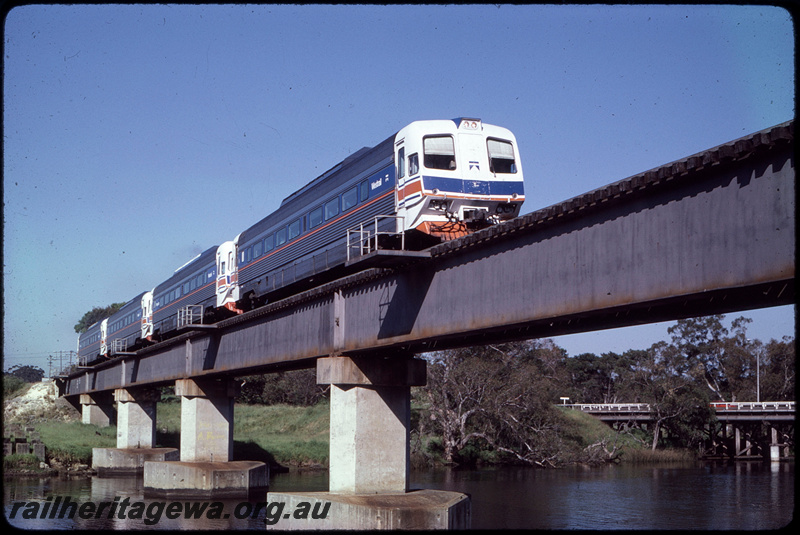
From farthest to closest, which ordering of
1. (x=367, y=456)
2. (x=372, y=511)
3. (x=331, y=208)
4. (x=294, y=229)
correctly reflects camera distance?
(x=294, y=229) → (x=331, y=208) → (x=367, y=456) → (x=372, y=511)

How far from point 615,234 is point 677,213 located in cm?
137

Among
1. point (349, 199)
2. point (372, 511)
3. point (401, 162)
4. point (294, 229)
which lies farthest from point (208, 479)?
point (401, 162)

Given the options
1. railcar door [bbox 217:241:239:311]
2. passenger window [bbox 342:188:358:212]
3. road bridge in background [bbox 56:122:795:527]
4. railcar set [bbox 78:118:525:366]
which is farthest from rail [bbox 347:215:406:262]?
railcar door [bbox 217:241:239:311]

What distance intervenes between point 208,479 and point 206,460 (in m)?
3.33

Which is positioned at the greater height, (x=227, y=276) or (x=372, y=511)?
(x=227, y=276)

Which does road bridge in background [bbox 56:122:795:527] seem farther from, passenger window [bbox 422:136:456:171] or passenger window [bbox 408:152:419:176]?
passenger window [bbox 422:136:456:171]

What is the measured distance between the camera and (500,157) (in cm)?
2241

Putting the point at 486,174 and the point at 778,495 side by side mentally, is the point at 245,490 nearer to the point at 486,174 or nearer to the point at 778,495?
the point at 486,174

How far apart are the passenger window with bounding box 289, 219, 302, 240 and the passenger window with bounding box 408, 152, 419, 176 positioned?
8.68m

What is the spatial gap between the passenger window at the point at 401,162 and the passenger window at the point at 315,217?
19.7ft

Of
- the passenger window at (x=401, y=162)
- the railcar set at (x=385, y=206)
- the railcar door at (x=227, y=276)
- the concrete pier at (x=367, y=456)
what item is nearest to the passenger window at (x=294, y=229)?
the railcar set at (x=385, y=206)

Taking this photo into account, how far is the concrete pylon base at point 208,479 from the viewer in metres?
35.9

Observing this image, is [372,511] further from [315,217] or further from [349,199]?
[315,217]

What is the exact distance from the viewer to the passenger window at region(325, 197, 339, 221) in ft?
85.6
